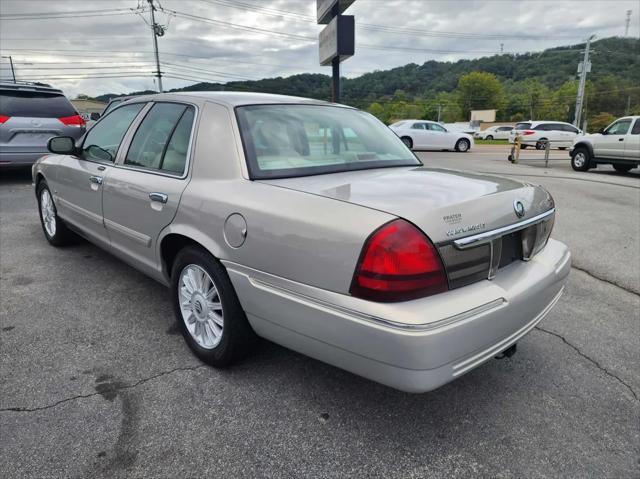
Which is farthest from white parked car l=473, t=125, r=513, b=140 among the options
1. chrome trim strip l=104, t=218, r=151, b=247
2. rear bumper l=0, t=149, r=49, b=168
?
chrome trim strip l=104, t=218, r=151, b=247

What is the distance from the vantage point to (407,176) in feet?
8.25

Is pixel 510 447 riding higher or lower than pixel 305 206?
lower

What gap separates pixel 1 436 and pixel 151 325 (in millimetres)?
1176

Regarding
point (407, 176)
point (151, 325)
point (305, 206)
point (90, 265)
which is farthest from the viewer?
point (90, 265)

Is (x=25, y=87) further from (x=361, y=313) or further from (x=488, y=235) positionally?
(x=488, y=235)

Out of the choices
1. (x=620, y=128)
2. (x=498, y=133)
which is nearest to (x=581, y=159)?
(x=620, y=128)

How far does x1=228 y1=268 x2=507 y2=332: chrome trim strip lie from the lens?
67.9 inches

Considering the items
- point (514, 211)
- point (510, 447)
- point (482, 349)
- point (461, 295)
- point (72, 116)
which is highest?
point (72, 116)

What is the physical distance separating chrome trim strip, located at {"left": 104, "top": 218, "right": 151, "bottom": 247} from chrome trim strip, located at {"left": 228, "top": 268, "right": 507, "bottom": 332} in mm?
1164

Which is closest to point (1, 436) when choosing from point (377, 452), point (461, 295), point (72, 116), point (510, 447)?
point (377, 452)

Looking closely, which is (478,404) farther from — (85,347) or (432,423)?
(85,347)

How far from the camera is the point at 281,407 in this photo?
2.29 meters

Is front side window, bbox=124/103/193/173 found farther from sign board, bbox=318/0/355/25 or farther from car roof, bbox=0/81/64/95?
sign board, bbox=318/0/355/25

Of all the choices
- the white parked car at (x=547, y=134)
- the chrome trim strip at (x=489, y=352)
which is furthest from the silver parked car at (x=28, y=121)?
the white parked car at (x=547, y=134)
